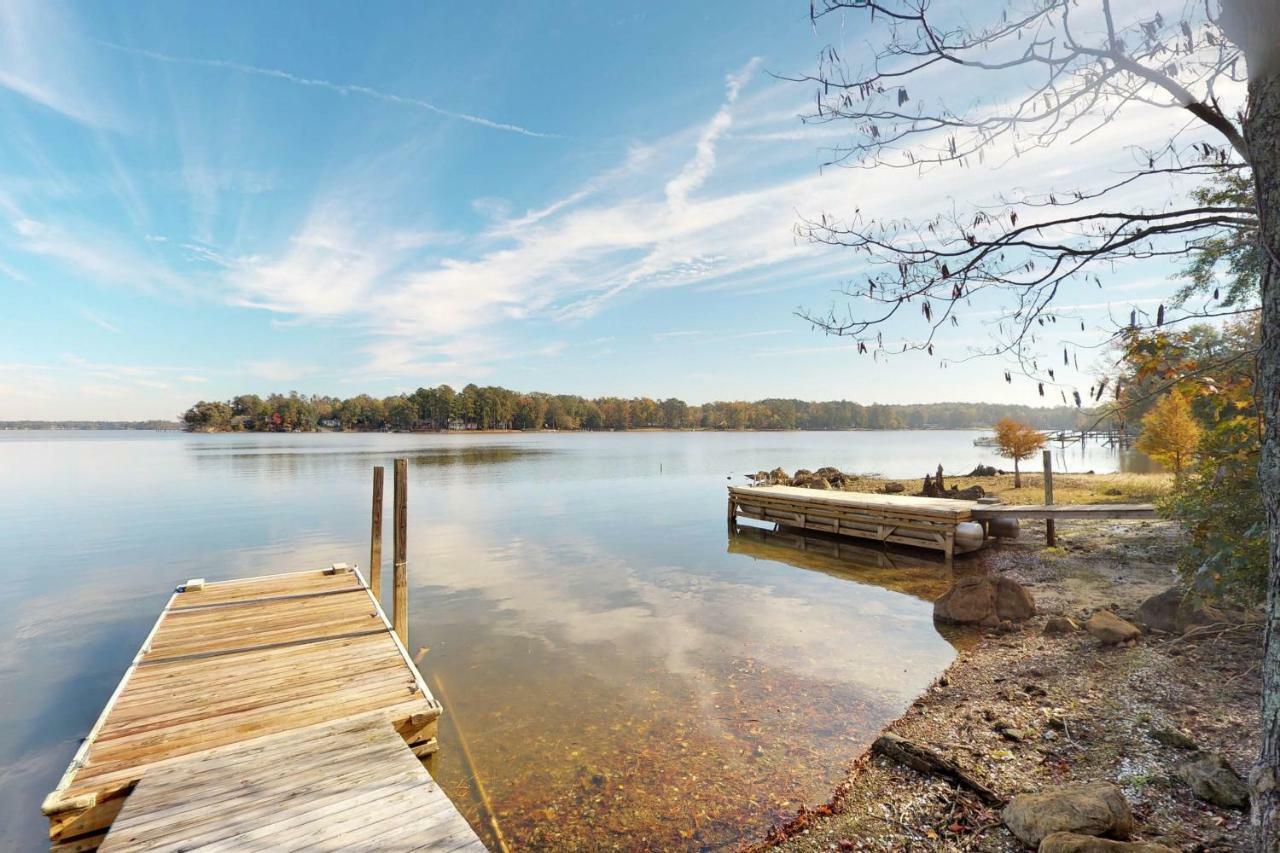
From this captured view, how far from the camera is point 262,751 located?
17.5 ft

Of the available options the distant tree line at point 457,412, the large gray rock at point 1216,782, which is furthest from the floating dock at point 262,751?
the distant tree line at point 457,412

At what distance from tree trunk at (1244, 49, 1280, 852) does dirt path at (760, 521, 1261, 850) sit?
1.27 meters

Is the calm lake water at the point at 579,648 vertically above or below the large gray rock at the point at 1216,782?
below

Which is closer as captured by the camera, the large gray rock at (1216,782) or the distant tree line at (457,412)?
the large gray rock at (1216,782)

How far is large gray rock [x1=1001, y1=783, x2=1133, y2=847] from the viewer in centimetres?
393

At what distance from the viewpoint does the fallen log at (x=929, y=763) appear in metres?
4.88

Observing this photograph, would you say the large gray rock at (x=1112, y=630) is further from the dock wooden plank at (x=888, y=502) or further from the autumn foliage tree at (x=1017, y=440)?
the autumn foliage tree at (x=1017, y=440)

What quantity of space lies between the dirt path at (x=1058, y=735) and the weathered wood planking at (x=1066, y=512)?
22.0ft

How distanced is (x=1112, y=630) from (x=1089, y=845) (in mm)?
5932

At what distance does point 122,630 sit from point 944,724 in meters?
15.2

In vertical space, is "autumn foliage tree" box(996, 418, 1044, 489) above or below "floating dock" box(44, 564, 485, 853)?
above

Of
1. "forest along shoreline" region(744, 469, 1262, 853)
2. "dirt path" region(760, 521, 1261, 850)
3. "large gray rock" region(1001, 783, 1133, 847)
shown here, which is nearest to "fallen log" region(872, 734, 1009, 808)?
"forest along shoreline" region(744, 469, 1262, 853)

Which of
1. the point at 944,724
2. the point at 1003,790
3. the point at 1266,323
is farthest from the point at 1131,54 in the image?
the point at 944,724

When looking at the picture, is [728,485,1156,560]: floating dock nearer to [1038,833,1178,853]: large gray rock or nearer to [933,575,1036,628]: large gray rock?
[933,575,1036,628]: large gray rock
